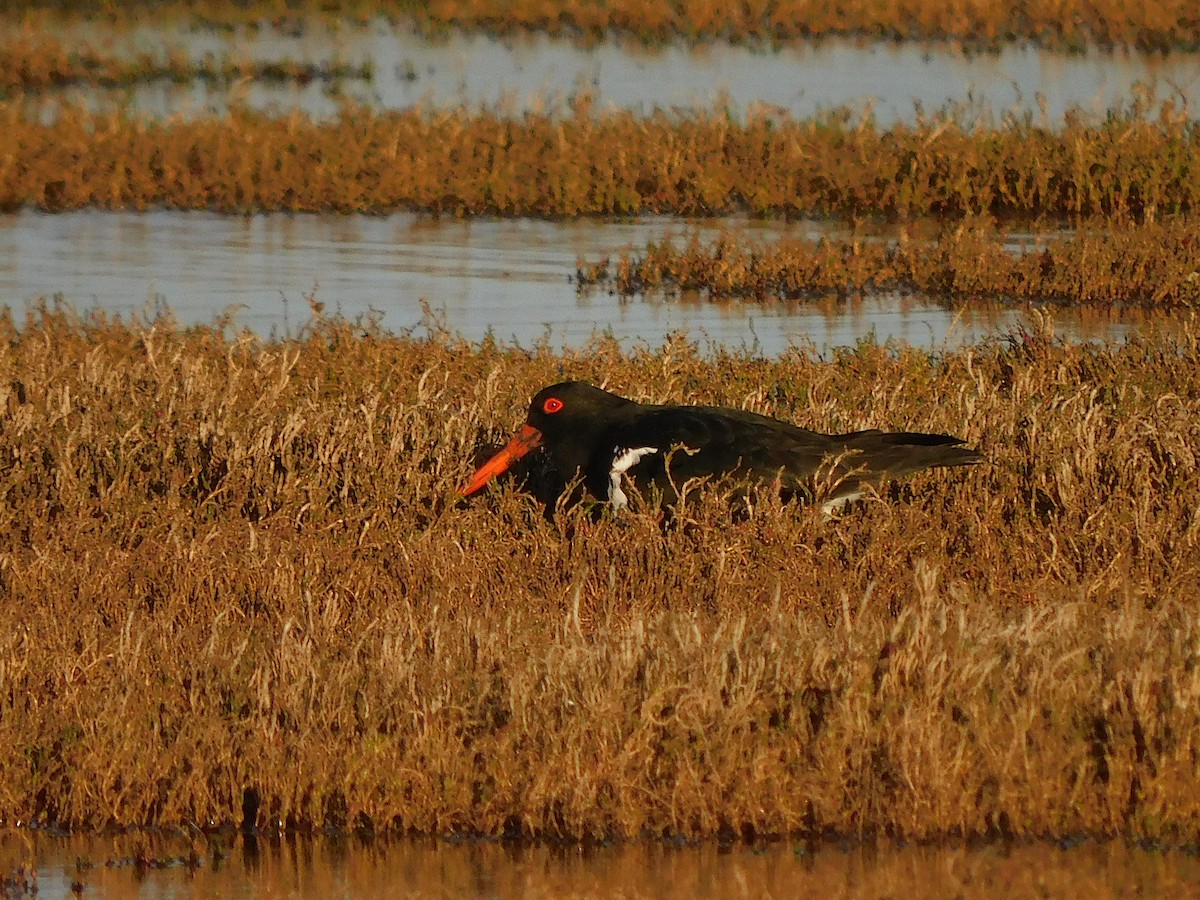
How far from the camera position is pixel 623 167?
719 inches

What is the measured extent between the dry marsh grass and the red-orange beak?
0.31ft

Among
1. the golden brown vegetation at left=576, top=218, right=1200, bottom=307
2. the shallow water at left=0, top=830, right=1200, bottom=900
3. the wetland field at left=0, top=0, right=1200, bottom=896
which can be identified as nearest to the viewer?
the shallow water at left=0, top=830, right=1200, bottom=900

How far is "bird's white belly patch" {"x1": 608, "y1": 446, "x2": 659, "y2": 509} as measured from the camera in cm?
814

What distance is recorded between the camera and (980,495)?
8469 millimetres

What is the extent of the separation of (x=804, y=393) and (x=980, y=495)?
204 cm

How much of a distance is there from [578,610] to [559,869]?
1611mm

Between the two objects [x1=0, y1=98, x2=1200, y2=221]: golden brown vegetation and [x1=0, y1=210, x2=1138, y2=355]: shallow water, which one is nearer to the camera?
[x1=0, y1=210, x2=1138, y2=355]: shallow water

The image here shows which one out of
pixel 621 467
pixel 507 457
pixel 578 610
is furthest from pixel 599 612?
pixel 507 457

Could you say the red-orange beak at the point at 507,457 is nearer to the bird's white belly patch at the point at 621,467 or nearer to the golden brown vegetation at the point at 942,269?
the bird's white belly patch at the point at 621,467

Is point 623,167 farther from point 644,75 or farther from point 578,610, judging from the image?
point 578,610

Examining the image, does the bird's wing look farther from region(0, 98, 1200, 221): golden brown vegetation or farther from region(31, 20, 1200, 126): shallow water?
region(31, 20, 1200, 126): shallow water

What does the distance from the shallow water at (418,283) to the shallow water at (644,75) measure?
3.89 meters

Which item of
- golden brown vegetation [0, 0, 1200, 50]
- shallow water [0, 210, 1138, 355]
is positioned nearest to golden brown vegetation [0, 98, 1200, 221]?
shallow water [0, 210, 1138, 355]

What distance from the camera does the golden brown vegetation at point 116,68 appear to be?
86.8ft
